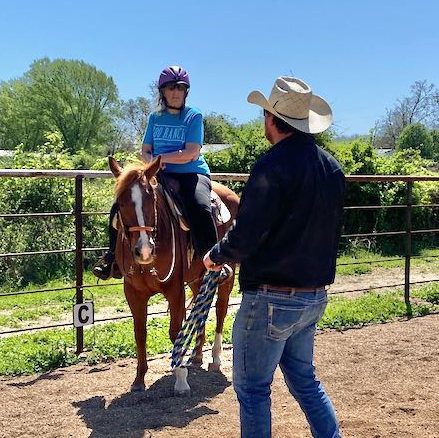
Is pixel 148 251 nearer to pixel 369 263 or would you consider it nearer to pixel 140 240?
pixel 140 240

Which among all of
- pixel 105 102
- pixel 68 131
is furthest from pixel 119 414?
pixel 105 102

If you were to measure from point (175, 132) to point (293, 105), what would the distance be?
2.18 metres

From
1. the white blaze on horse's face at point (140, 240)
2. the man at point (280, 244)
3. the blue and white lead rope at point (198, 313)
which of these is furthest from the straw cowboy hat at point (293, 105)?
the white blaze on horse's face at point (140, 240)

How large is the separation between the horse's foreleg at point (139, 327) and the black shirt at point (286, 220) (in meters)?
2.11

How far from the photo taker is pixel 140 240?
3906 mm

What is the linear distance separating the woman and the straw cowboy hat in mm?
1891

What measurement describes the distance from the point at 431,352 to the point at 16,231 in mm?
7204

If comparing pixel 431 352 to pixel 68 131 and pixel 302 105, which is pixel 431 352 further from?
pixel 68 131

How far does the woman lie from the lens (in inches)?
181

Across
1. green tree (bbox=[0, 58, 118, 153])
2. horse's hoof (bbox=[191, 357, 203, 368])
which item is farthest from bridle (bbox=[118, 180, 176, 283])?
green tree (bbox=[0, 58, 118, 153])

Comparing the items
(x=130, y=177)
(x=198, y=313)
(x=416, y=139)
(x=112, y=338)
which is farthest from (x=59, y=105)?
(x=198, y=313)

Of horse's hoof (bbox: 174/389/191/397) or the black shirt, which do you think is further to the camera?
horse's hoof (bbox: 174/389/191/397)

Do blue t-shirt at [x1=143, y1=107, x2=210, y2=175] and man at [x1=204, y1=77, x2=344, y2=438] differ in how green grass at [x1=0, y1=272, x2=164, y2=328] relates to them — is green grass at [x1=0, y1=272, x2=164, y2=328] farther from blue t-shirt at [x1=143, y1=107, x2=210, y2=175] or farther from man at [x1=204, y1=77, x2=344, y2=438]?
man at [x1=204, y1=77, x2=344, y2=438]

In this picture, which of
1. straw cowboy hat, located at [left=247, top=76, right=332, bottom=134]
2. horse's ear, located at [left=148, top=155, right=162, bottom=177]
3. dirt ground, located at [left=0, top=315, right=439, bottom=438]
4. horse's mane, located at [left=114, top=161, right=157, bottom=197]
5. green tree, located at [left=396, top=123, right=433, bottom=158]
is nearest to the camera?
straw cowboy hat, located at [left=247, top=76, right=332, bottom=134]
